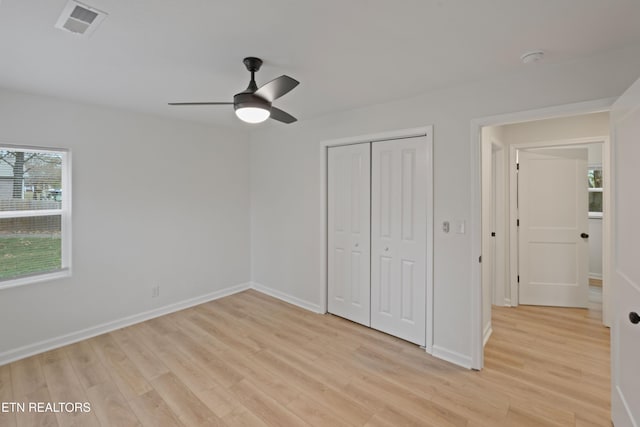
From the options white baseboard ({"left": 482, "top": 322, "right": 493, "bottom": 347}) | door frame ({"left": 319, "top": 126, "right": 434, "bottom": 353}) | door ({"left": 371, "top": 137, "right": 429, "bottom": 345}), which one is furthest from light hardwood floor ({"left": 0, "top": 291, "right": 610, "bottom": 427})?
door frame ({"left": 319, "top": 126, "right": 434, "bottom": 353})

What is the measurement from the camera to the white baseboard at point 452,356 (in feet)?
8.66

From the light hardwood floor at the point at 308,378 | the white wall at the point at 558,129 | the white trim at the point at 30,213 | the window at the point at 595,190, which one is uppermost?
the white wall at the point at 558,129

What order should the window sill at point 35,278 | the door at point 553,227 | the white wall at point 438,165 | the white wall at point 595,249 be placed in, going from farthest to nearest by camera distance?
the white wall at point 595,249
the door at point 553,227
the window sill at point 35,278
the white wall at point 438,165

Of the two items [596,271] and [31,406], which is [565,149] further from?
[31,406]

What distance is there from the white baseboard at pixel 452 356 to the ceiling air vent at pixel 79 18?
3487mm

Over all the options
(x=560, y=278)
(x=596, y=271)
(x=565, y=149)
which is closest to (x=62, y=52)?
(x=565, y=149)

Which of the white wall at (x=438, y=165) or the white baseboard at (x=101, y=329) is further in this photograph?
the white baseboard at (x=101, y=329)

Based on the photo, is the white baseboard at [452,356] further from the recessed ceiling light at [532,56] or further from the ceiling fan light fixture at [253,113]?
the ceiling fan light fixture at [253,113]

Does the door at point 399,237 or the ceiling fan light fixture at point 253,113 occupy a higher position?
the ceiling fan light fixture at point 253,113

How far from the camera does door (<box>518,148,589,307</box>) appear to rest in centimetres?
385

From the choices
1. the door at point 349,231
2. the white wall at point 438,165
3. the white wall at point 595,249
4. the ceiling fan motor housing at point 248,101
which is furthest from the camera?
the white wall at point 595,249

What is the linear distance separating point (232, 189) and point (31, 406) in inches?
119

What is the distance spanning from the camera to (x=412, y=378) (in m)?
2.48

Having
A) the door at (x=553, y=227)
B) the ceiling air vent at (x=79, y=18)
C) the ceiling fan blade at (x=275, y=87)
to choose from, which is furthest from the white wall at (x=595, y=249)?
the ceiling air vent at (x=79, y=18)
